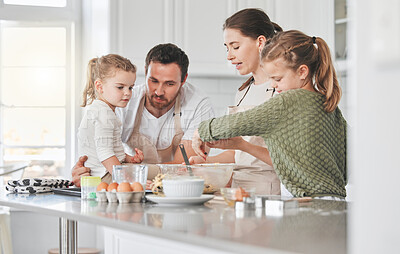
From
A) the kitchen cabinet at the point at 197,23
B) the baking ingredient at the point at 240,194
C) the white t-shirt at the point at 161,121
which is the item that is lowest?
the baking ingredient at the point at 240,194

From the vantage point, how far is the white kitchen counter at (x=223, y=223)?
99 cm

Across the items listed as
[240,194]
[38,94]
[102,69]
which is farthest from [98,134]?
[240,194]

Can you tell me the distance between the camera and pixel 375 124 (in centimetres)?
69

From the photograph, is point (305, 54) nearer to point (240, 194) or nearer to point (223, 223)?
point (240, 194)

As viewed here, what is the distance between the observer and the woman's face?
9.66 ft

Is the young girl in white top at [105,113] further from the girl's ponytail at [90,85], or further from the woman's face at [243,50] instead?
the woman's face at [243,50]

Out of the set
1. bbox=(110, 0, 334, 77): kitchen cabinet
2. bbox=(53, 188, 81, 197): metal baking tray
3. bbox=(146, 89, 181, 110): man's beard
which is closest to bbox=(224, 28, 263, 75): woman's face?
bbox=(110, 0, 334, 77): kitchen cabinet

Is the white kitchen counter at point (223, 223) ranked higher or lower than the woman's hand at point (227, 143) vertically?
lower

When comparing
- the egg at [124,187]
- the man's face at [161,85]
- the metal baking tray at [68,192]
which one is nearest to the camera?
the egg at [124,187]

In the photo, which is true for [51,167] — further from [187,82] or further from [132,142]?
[187,82]

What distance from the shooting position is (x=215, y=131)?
1968 millimetres

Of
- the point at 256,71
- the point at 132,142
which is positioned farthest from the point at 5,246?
the point at 256,71

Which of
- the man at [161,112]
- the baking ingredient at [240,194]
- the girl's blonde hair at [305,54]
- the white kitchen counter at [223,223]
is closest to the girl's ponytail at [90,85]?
the man at [161,112]

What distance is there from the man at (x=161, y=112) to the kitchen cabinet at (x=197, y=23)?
5.1 inches
